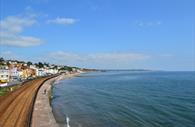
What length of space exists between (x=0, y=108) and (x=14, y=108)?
7.08 feet

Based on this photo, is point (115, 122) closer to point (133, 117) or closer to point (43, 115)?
point (133, 117)

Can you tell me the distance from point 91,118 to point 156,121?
8.99 metres

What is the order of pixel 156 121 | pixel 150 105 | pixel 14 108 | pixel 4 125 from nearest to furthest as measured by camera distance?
pixel 4 125
pixel 156 121
pixel 14 108
pixel 150 105

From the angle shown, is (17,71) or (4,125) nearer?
(4,125)

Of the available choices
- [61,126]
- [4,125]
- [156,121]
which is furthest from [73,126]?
[156,121]

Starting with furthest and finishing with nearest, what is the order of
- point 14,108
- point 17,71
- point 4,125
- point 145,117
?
point 17,71, point 14,108, point 145,117, point 4,125

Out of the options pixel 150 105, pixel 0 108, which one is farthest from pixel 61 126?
pixel 150 105

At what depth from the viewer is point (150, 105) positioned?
53188 mm

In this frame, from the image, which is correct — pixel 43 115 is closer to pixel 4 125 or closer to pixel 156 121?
pixel 4 125

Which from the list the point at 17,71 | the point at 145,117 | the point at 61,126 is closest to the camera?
the point at 61,126

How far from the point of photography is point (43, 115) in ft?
129

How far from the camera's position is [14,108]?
148ft

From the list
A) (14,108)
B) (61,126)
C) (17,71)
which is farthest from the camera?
(17,71)

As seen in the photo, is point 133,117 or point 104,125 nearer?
Answer: point 104,125
